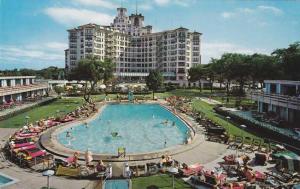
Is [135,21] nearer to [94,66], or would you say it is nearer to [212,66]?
[212,66]

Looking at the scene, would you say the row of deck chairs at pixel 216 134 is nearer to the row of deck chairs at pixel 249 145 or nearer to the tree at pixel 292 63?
the row of deck chairs at pixel 249 145

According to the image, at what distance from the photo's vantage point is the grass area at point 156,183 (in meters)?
18.2

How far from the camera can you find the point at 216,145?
28.3 metres

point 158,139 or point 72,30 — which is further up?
point 72,30

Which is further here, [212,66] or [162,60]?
[162,60]

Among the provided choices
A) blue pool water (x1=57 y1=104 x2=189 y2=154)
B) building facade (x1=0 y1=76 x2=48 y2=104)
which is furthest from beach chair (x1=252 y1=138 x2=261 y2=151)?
building facade (x1=0 y1=76 x2=48 y2=104)

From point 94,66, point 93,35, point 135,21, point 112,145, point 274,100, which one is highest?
point 135,21

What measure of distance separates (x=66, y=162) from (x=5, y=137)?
43.0 ft

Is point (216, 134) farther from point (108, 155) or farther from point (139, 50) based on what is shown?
point (139, 50)

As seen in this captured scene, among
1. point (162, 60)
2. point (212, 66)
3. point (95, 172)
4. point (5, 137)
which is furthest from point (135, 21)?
point (95, 172)

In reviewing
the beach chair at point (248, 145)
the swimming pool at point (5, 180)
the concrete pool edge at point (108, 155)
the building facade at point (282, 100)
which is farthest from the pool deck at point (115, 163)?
the building facade at point (282, 100)

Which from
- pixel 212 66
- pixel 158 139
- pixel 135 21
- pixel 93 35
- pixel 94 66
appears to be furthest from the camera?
pixel 135 21

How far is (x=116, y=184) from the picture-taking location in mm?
18562

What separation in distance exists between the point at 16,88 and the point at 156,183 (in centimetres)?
4987
